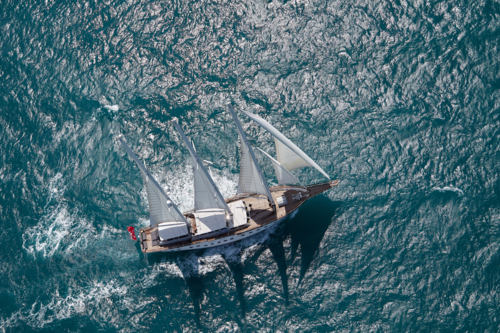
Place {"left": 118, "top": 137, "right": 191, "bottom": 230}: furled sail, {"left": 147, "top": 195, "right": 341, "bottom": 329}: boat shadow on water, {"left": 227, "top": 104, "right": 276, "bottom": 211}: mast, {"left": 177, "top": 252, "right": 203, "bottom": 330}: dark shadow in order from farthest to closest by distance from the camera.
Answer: {"left": 147, "top": 195, "right": 341, "bottom": 329}: boat shadow on water
{"left": 177, "top": 252, "right": 203, "bottom": 330}: dark shadow
{"left": 118, "top": 137, "right": 191, "bottom": 230}: furled sail
{"left": 227, "top": 104, "right": 276, "bottom": 211}: mast

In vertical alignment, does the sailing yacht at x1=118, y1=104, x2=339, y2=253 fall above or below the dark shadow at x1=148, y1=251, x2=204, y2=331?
above

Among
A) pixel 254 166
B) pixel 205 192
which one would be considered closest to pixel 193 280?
pixel 205 192

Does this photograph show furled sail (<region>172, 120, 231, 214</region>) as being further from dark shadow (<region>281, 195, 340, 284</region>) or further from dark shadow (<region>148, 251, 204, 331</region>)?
dark shadow (<region>281, 195, 340, 284</region>)

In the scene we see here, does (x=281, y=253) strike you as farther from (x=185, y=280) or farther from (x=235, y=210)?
(x=185, y=280)

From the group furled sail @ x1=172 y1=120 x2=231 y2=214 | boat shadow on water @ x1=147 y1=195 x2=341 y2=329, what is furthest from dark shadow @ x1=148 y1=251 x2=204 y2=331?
furled sail @ x1=172 y1=120 x2=231 y2=214

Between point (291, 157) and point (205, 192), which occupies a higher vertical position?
point (291, 157)
